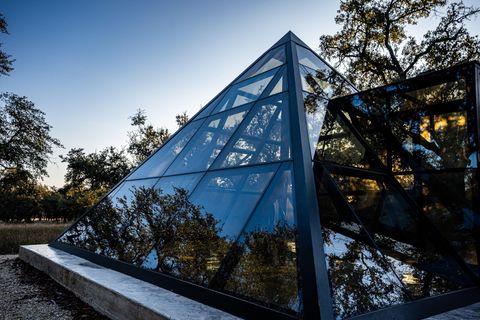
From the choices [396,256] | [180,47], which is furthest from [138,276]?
[180,47]

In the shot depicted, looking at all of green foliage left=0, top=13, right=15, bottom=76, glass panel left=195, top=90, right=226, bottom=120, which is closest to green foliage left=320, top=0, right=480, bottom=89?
glass panel left=195, top=90, right=226, bottom=120

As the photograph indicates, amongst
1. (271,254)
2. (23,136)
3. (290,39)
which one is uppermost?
(23,136)

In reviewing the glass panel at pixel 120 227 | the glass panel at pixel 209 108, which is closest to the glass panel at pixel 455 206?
the glass panel at pixel 209 108

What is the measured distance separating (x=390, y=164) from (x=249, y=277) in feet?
13.8

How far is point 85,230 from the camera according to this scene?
24.8 ft

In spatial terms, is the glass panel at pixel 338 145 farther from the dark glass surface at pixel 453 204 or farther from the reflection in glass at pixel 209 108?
the reflection in glass at pixel 209 108

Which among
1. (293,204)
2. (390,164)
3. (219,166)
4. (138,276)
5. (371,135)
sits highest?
(371,135)

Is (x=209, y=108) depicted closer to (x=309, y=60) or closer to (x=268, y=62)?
(x=268, y=62)

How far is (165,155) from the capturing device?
7.95m

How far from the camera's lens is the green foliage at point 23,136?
2547 centimetres

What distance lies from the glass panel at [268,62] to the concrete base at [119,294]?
18.1 ft

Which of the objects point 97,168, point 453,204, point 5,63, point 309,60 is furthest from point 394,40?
point 97,168

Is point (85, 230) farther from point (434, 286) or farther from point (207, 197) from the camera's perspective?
point (434, 286)

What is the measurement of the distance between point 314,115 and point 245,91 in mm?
2312
